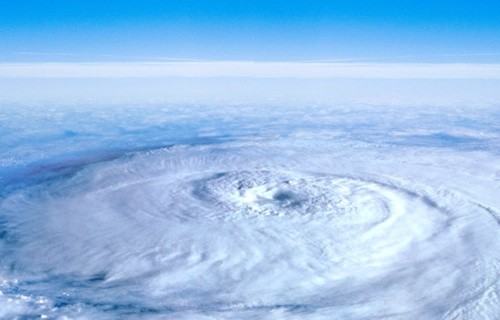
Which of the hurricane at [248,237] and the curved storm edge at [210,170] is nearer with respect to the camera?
the curved storm edge at [210,170]

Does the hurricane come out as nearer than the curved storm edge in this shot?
No

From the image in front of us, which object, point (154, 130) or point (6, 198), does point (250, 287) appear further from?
point (154, 130)

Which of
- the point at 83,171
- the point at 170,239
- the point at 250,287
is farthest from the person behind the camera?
the point at 83,171

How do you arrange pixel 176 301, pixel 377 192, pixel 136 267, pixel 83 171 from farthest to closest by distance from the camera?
pixel 83 171
pixel 377 192
pixel 136 267
pixel 176 301

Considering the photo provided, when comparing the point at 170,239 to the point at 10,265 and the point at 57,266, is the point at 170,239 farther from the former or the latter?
the point at 10,265

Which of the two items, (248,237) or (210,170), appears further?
(210,170)

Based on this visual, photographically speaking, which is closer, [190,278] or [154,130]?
[190,278]

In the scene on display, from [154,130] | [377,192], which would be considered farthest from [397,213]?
[154,130]

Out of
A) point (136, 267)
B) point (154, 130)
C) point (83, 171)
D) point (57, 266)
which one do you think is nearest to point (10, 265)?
point (57, 266)
